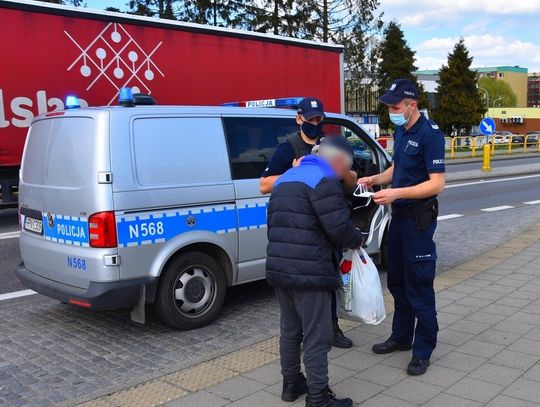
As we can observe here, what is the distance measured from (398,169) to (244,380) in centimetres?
177

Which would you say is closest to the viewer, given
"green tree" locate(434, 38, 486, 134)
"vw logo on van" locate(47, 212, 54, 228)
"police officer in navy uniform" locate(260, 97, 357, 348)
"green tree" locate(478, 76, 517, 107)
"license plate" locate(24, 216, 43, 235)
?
"police officer in navy uniform" locate(260, 97, 357, 348)

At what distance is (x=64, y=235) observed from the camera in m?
4.52

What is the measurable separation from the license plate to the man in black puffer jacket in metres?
2.54

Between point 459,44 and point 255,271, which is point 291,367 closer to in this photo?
point 255,271

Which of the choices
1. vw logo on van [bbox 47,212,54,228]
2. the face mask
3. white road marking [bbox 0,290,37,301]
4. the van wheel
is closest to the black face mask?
the face mask

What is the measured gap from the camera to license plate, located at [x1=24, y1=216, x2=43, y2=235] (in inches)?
190

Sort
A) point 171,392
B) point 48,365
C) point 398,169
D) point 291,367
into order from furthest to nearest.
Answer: point 48,365 < point 398,169 < point 171,392 < point 291,367

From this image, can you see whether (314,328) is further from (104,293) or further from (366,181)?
(104,293)

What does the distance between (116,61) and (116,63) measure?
4 cm

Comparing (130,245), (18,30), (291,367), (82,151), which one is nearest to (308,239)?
(291,367)

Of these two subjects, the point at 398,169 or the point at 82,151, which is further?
the point at 82,151

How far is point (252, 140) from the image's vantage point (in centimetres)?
530

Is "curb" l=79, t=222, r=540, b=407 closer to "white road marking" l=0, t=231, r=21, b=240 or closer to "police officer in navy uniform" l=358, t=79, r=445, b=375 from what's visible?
"police officer in navy uniform" l=358, t=79, r=445, b=375

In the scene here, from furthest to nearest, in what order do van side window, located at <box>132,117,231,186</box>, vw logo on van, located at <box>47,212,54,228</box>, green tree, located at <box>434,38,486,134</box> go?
green tree, located at <box>434,38,486,134</box> → vw logo on van, located at <box>47,212,54,228</box> → van side window, located at <box>132,117,231,186</box>
